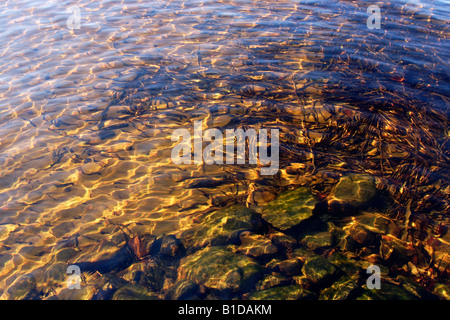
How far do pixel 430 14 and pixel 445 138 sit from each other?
6.03 meters

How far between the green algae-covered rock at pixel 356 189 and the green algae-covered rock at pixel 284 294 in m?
1.55

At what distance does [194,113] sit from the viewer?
244 inches

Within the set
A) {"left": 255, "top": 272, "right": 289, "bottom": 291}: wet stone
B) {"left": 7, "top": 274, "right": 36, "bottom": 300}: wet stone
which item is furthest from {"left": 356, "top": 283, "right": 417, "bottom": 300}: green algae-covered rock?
{"left": 7, "top": 274, "right": 36, "bottom": 300}: wet stone

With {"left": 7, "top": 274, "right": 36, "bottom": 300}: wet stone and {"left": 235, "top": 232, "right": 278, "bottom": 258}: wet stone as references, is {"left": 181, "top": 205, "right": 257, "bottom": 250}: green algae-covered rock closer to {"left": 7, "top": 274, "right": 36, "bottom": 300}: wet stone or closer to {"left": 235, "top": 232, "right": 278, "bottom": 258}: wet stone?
{"left": 235, "top": 232, "right": 278, "bottom": 258}: wet stone

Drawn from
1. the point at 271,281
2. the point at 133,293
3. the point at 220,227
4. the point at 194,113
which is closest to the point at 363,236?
the point at 271,281

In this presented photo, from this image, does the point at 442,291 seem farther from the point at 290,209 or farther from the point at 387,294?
the point at 290,209

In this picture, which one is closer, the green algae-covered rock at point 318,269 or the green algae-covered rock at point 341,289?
the green algae-covered rock at point 341,289

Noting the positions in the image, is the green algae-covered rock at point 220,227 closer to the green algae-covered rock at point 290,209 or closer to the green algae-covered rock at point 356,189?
the green algae-covered rock at point 290,209

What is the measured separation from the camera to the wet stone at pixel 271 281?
3.63 m

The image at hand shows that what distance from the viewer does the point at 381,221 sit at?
165 inches

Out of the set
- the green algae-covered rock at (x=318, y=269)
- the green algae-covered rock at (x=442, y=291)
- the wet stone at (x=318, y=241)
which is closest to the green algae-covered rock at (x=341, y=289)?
the green algae-covered rock at (x=318, y=269)

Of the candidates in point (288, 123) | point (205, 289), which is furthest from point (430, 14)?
point (205, 289)

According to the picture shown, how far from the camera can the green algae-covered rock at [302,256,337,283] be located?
3.61 meters
